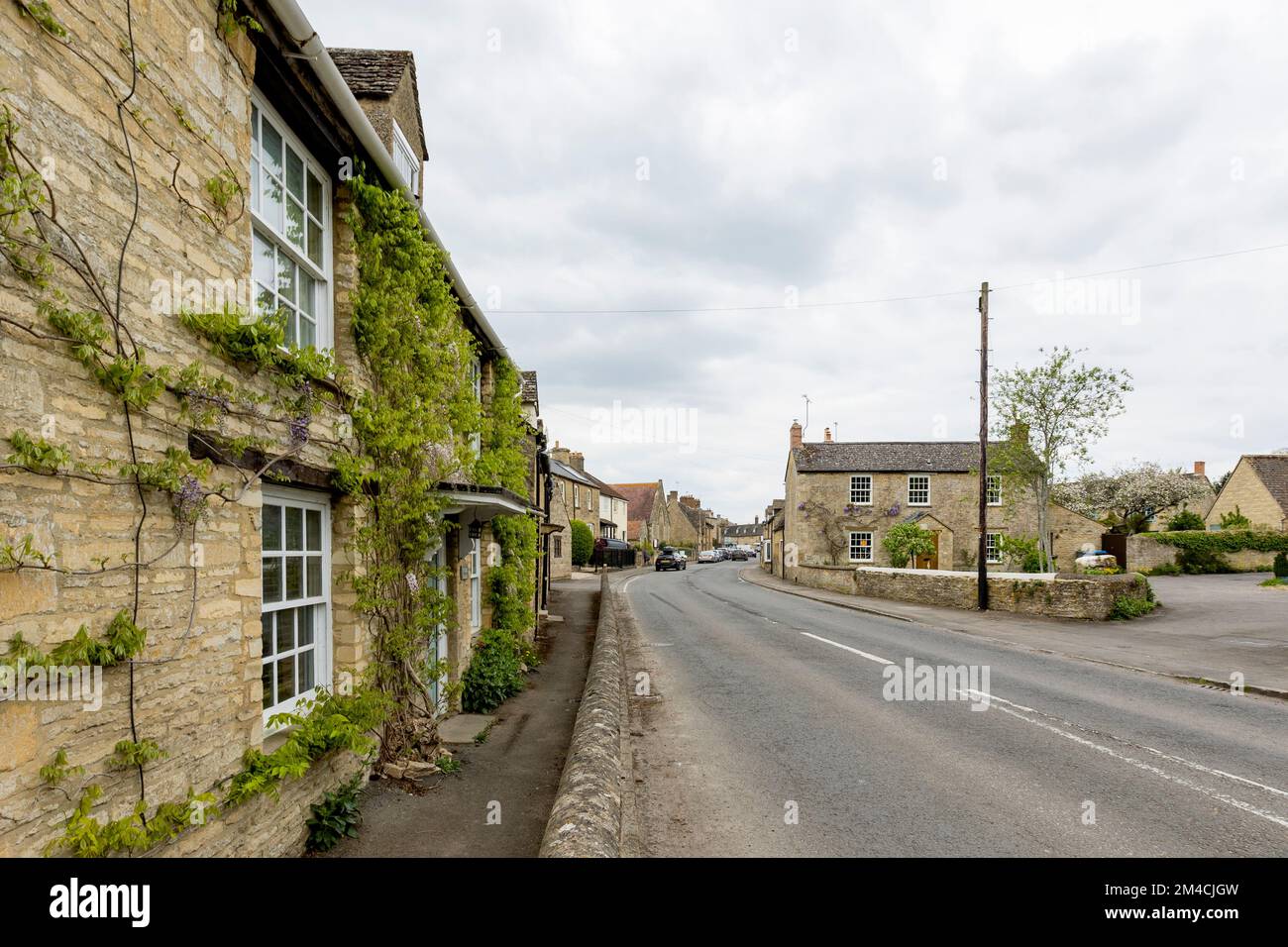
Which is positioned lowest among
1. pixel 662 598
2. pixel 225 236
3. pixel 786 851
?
pixel 662 598

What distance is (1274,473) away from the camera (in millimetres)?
36031

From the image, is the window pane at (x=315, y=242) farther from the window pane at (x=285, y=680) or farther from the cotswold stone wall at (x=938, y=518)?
the cotswold stone wall at (x=938, y=518)

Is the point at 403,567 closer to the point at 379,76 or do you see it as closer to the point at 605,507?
the point at 379,76

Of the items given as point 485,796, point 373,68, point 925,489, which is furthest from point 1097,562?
point 373,68

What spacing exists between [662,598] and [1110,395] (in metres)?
17.1

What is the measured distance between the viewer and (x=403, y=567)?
686 cm

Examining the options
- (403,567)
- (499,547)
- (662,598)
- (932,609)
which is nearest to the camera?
(403,567)

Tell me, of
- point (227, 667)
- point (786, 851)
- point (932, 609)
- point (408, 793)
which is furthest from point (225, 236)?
point (932, 609)

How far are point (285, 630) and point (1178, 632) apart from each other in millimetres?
17923

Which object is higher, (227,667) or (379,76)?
(379,76)

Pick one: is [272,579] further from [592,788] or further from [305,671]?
[592,788]

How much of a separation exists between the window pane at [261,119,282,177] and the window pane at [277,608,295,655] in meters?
3.46

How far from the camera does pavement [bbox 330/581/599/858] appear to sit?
Result: 5.35m
